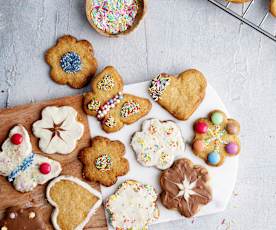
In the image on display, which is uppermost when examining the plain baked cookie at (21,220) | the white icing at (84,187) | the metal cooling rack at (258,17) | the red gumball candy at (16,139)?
the metal cooling rack at (258,17)

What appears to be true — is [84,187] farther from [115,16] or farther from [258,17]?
[258,17]

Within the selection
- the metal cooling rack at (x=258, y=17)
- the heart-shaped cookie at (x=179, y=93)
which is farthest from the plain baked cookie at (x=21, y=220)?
the metal cooling rack at (x=258, y=17)

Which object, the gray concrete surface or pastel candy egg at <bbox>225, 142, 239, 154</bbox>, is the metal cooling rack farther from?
pastel candy egg at <bbox>225, 142, 239, 154</bbox>

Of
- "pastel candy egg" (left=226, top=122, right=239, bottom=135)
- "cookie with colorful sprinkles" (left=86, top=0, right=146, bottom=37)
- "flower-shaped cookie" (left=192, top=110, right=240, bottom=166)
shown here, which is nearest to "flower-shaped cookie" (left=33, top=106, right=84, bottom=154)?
"cookie with colorful sprinkles" (left=86, top=0, right=146, bottom=37)

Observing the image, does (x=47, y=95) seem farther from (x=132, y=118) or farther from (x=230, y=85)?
(x=230, y=85)

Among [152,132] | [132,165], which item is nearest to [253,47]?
[152,132]

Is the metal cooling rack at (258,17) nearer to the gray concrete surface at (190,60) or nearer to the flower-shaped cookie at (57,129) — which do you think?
the gray concrete surface at (190,60)
